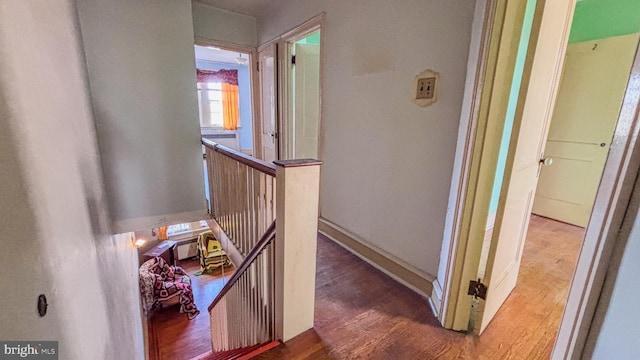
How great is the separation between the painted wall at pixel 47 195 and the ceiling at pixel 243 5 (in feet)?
7.13

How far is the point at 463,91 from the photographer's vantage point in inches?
54.9

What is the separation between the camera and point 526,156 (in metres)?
1.38

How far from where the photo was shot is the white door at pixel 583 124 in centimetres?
259

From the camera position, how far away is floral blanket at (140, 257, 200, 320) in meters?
4.26

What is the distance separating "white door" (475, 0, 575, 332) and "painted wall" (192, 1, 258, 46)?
10.8 ft

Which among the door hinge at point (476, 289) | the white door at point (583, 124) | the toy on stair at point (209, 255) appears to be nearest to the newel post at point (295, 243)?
the door hinge at point (476, 289)

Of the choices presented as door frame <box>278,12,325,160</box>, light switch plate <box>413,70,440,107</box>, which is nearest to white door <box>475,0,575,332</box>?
light switch plate <box>413,70,440,107</box>

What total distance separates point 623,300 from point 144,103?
2.49m

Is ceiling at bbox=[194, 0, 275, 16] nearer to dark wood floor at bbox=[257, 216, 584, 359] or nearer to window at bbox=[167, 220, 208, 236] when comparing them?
dark wood floor at bbox=[257, 216, 584, 359]

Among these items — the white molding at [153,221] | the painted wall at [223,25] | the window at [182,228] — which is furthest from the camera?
the window at [182,228]

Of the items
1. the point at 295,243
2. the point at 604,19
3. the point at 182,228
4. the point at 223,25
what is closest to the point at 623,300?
the point at 295,243

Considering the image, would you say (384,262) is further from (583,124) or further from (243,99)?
(243,99)

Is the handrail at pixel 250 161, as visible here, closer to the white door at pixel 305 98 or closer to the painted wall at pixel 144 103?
the painted wall at pixel 144 103

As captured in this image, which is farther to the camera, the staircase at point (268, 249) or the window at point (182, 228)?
the window at point (182, 228)
